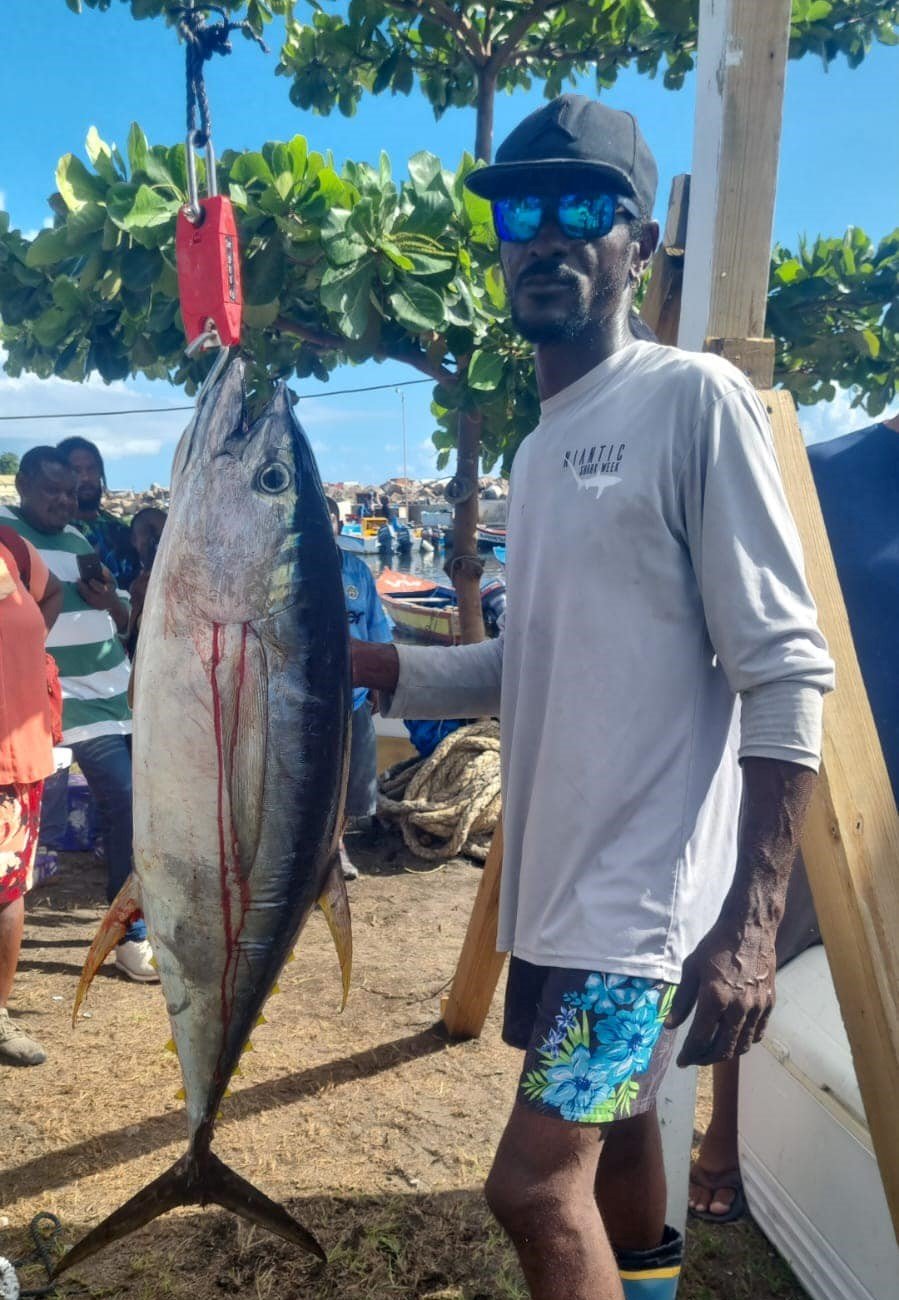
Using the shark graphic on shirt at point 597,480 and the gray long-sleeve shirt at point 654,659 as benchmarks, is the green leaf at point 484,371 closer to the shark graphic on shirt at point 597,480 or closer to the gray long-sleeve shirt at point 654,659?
the gray long-sleeve shirt at point 654,659

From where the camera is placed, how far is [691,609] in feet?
5.05

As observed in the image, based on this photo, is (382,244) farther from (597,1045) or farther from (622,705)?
(597,1045)

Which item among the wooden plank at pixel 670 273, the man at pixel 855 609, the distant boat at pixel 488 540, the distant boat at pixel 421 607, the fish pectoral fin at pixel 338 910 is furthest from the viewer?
the distant boat at pixel 488 540

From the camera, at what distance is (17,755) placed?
312 cm

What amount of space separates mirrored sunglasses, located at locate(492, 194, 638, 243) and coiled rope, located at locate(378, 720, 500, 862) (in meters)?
4.11

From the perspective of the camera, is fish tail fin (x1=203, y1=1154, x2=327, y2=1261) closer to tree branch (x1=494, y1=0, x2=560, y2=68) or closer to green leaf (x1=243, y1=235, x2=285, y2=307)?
green leaf (x1=243, y1=235, x2=285, y2=307)

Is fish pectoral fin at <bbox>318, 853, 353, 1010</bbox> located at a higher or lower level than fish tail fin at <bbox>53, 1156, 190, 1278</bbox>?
higher

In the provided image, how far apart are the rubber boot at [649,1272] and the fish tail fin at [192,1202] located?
59 cm

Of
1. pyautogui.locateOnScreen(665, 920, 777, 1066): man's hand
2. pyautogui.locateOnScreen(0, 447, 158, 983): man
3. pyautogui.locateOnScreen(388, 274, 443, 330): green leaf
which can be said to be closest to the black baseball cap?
pyautogui.locateOnScreen(665, 920, 777, 1066): man's hand

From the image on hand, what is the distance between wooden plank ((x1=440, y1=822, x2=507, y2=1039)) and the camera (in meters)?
3.05

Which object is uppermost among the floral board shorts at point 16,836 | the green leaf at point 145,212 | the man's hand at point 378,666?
the green leaf at point 145,212

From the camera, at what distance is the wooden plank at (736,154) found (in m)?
1.88

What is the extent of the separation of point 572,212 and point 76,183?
279 centimetres

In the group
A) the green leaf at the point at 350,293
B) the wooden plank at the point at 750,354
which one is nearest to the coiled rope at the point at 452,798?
the green leaf at the point at 350,293
